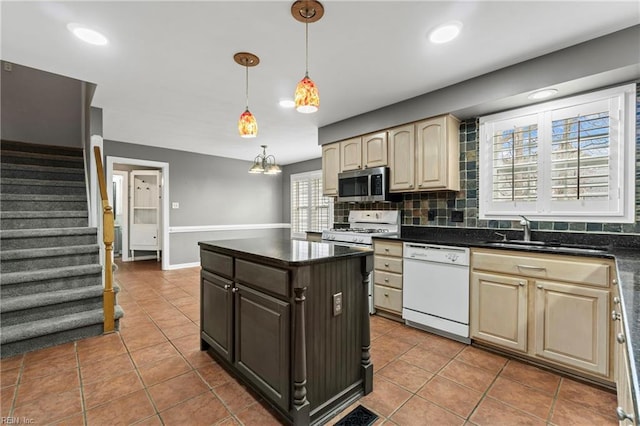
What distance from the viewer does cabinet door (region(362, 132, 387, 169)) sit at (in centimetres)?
356

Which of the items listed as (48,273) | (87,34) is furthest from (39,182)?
(87,34)

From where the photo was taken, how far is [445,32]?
203cm

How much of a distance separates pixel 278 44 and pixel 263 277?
1707mm

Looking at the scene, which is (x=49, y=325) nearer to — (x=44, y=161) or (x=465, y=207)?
(x=44, y=161)

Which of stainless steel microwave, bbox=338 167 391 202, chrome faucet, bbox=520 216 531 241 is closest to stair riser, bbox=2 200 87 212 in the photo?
stainless steel microwave, bbox=338 167 391 202

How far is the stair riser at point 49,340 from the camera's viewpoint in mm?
2398

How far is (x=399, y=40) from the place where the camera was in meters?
2.13

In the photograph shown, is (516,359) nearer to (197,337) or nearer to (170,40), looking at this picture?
(197,337)

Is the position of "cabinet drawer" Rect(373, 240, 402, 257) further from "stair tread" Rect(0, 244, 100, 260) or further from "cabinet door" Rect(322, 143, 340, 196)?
"stair tread" Rect(0, 244, 100, 260)

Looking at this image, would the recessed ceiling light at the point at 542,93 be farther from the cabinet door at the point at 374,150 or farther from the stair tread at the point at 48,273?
the stair tread at the point at 48,273

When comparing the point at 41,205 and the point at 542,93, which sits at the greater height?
the point at 542,93

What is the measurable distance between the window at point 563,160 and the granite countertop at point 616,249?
158 mm

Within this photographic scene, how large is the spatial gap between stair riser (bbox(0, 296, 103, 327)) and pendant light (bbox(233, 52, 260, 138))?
7.55 ft

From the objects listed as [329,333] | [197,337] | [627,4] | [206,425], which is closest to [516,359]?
[329,333]
